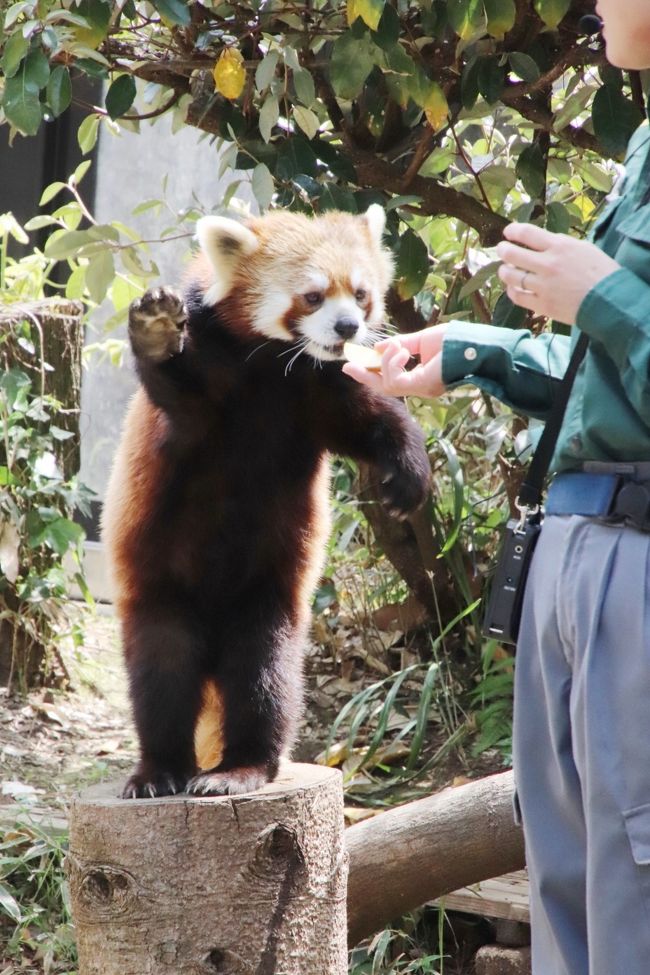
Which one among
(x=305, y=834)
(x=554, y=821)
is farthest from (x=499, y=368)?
(x=305, y=834)

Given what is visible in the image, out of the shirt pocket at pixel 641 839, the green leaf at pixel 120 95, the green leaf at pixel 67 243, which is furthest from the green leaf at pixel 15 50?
the shirt pocket at pixel 641 839

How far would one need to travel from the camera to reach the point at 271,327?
9.61 feet

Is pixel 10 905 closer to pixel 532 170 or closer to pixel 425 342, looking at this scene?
pixel 425 342

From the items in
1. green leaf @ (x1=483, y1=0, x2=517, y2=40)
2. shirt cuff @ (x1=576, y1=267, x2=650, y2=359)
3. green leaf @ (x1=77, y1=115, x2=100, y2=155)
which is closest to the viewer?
shirt cuff @ (x1=576, y1=267, x2=650, y2=359)

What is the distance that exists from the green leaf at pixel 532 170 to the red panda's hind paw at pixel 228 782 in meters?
1.61

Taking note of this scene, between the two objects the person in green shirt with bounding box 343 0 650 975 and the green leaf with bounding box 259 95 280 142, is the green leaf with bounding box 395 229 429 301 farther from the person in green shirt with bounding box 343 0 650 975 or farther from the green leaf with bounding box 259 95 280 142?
the person in green shirt with bounding box 343 0 650 975

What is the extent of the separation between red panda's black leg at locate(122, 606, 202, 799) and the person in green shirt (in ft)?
3.72

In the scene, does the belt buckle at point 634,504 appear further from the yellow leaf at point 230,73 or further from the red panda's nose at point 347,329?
the yellow leaf at point 230,73

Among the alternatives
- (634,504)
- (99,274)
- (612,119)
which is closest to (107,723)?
(99,274)

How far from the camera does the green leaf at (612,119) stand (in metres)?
2.76

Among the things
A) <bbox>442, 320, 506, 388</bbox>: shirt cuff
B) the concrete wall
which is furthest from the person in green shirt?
the concrete wall

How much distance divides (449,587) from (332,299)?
1630mm

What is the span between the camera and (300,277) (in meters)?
3.00

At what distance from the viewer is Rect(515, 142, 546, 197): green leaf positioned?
9.86 ft
